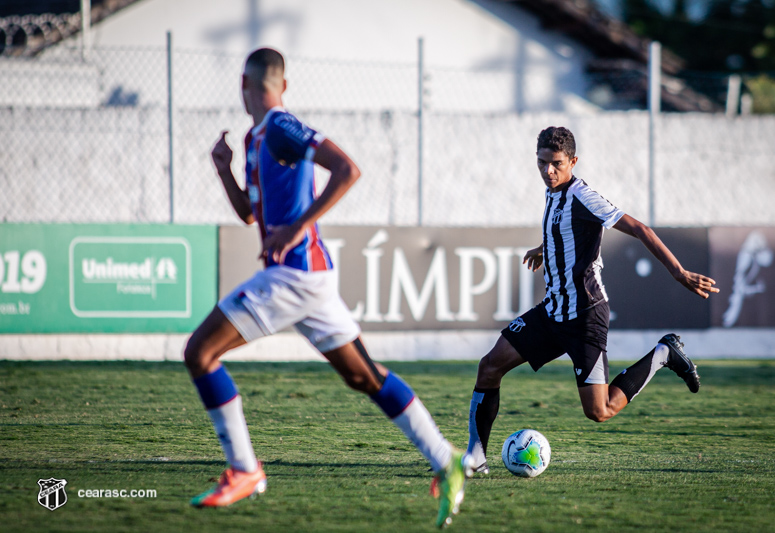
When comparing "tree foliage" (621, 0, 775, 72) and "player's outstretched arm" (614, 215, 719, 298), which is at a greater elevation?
"tree foliage" (621, 0, 775, 72)

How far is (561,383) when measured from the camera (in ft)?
31.8

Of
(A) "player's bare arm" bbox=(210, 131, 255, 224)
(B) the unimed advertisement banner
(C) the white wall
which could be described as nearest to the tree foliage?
(C) the white wall

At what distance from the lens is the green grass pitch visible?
418 cm

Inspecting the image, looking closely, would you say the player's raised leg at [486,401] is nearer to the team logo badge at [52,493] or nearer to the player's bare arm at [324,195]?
the player's bare arm at [324,195]

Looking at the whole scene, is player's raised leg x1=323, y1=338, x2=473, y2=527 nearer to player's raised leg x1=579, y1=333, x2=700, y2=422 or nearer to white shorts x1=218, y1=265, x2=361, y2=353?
white shorts x1=218, y1=265, x2=361, y2=353

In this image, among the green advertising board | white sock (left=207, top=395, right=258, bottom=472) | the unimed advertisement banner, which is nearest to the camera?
white sock (left=207, top=395, right=258, bottom=472)

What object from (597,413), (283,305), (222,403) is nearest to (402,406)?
(283,305)

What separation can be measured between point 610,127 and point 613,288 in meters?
3.46

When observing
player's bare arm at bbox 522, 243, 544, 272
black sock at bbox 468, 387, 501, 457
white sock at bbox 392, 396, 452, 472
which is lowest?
black sock at bbox 468, 387, 501, 457

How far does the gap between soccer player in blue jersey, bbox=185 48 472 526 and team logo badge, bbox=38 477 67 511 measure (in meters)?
0.74

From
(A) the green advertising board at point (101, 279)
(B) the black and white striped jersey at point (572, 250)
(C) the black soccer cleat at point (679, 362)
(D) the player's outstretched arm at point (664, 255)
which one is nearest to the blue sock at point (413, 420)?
(B) the black and white striped jersey at point (572, 250)

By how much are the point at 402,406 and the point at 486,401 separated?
1299mm

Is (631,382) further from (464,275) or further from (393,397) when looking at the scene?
(464,275)

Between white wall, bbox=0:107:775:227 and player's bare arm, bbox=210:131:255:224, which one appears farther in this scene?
white wall, bbox=0:107:775:227
